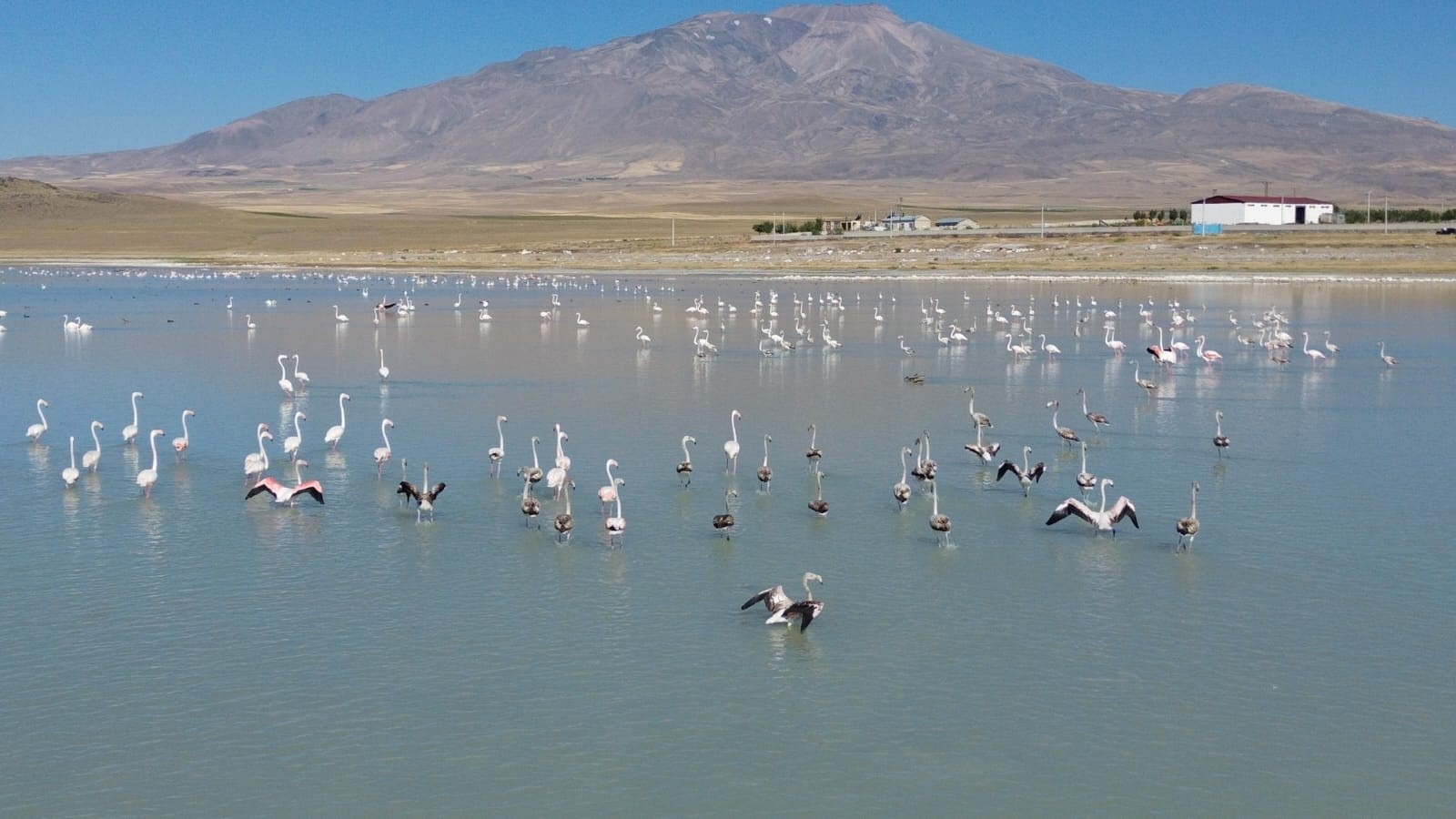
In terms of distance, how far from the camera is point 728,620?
11102 mm

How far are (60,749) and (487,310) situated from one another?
3447 cm

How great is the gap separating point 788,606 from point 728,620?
1.92 feet

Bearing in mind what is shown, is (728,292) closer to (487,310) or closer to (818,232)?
(487,310)

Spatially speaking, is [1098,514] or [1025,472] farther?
[1025,472]

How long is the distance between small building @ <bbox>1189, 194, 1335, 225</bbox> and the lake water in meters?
69.2

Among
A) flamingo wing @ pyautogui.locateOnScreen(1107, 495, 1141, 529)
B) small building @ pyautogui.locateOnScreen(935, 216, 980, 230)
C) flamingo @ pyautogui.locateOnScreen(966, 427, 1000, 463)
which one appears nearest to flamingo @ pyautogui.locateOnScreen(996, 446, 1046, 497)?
flamingo @ pyautogui.locateOnScreen(966, 427, 1000, 463)

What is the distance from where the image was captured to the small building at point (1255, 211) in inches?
3462

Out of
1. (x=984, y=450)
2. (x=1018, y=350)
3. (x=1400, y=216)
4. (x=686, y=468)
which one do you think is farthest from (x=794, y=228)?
(x=686, y=468)

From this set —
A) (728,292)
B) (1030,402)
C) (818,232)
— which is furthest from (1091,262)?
(1030,402)

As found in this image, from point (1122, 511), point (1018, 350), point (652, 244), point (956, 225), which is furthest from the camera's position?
point (956, 225)

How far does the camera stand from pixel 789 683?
9836 mm

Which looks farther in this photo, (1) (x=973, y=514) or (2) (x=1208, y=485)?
(2) (x=1208, y=485)

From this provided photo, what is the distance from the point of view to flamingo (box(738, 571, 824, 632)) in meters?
10.6

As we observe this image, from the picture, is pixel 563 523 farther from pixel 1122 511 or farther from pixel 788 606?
pixel 1122 511
